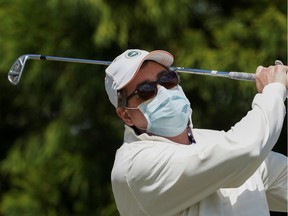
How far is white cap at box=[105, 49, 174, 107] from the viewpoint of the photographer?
2709mm

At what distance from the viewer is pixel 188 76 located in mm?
4543

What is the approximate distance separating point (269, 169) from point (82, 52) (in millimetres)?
2168

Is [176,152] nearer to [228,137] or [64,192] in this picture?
[228,137]

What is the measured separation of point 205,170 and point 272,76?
343mm

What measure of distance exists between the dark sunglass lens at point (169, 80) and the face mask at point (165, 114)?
2 centimetres

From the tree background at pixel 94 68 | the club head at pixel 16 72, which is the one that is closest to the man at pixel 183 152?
the club head at pixel 16 72

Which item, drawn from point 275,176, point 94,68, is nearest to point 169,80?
point 275,176

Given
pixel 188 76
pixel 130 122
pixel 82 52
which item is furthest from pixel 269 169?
pixel 82 52

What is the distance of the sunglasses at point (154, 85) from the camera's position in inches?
106

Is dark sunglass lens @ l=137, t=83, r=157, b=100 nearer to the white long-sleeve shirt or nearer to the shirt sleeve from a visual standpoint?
the white long-sleeve shirt

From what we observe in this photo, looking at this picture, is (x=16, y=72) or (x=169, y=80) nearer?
(x=169, y=80)

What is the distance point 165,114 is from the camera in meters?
2.71

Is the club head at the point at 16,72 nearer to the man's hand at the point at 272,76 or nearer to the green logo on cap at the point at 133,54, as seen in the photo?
the green logo on cap at the point at 133,54

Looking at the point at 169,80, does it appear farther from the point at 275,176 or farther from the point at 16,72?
the point at 16,72
